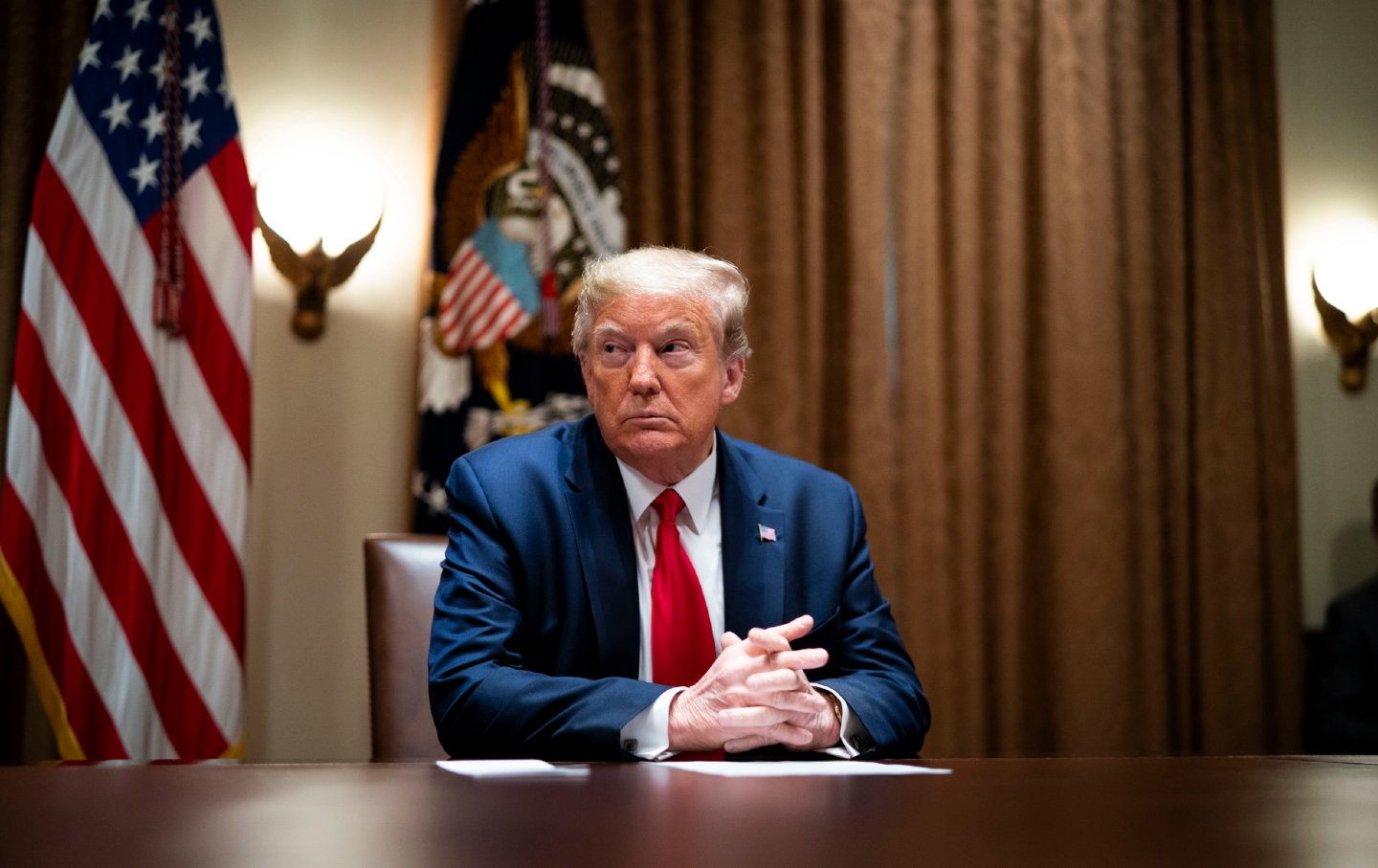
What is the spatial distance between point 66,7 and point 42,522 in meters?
1.67

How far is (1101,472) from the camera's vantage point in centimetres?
426

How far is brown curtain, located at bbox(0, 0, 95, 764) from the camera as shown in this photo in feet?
11.8

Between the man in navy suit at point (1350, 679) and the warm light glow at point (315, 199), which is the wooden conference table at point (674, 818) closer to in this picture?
the warm light glow at point (315, 199)

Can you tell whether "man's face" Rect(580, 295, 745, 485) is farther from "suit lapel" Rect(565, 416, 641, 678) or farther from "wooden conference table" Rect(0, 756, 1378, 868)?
"wooden conference table" Rect(0, 756, 1378, 868)

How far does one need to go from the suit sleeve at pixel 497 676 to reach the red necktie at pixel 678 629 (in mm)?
183

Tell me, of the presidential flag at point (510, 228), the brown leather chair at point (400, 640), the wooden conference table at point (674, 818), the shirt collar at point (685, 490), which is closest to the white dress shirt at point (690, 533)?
the shirt collar at point (685, 490)

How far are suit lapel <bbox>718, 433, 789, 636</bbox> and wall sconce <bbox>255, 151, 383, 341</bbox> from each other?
204cm

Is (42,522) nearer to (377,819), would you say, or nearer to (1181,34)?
(377,819)

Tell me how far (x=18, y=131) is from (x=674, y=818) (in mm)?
3634

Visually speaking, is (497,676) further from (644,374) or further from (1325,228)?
(1325,228)

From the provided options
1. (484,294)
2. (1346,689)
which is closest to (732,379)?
(484,294)

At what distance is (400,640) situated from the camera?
216 cm

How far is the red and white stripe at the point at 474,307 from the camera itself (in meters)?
3.73

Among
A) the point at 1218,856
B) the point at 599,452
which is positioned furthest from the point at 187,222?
the point at 1218,856
